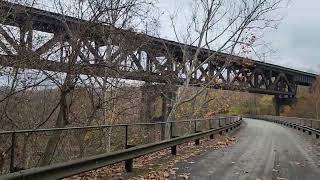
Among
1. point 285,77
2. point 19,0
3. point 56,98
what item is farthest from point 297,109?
point 19,0

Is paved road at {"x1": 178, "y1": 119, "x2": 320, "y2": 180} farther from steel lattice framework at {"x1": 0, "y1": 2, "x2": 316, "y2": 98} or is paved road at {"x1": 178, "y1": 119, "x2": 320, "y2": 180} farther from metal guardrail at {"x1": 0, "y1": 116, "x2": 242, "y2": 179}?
steel lattice framework at {"x1": 0, "y1": 2, "x2": 316, "y2": 98}

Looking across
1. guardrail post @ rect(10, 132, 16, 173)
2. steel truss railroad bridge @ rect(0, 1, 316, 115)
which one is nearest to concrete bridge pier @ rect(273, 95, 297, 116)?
steel truss railroad bridge @ rect(0, 1, 316, 115)

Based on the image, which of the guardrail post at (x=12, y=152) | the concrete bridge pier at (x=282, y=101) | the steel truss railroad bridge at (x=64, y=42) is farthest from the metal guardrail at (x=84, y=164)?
the concrete bridge pier at (x=282, y=101)

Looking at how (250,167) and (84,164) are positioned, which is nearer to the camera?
(84,164)

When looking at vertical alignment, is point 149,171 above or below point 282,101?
below

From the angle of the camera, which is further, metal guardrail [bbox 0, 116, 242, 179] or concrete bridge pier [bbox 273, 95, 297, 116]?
concrete bridge pier [bbox 273, 95, 297, 116]

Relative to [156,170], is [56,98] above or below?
above

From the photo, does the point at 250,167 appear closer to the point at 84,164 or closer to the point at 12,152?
the point at 84,164

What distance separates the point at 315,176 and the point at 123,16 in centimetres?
860

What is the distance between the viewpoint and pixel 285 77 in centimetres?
8081

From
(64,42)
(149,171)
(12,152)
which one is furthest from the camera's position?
(64,42)

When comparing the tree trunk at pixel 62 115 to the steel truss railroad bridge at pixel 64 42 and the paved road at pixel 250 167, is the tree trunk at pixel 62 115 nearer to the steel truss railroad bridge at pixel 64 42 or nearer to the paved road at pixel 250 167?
the steel truss railroad bridge at pixel 64 42

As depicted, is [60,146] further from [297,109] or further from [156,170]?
[297,109]

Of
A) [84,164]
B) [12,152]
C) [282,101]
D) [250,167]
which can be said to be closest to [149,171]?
[250,167]
